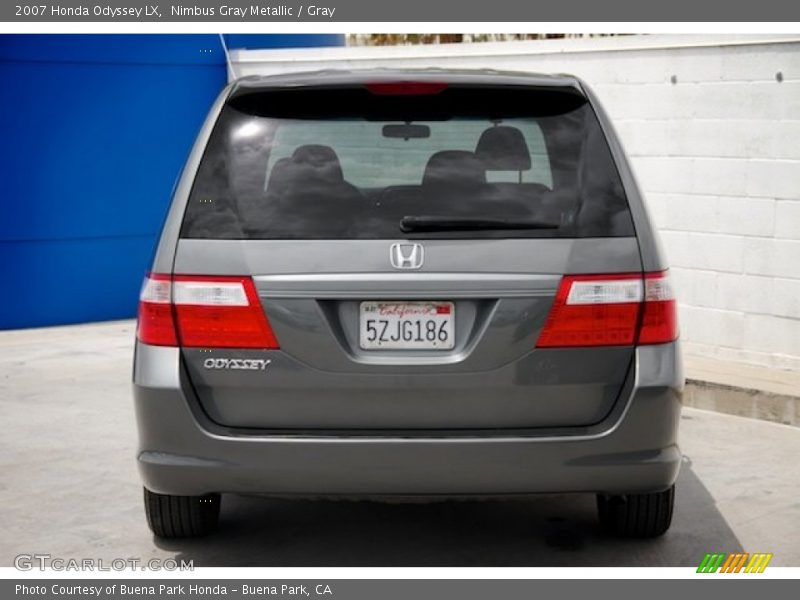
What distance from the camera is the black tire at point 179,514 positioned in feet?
16.9

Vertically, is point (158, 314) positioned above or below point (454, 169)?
below

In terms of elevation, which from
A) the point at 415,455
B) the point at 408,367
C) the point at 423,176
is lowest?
the point at 415,455

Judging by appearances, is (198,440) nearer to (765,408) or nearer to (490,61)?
(765,408)

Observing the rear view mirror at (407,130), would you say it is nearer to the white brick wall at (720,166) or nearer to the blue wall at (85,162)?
the white brick wall at (720,166)

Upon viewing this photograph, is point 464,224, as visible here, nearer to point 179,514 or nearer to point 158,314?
point 158,314

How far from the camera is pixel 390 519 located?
5648 mm

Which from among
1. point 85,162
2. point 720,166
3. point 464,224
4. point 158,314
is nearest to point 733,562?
point 464,224

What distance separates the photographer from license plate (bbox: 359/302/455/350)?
14.5ft

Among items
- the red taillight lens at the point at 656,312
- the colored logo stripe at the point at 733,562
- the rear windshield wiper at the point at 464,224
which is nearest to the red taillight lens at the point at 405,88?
the rear windshield wiper at the point at 464,224

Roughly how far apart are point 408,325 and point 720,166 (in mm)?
5133

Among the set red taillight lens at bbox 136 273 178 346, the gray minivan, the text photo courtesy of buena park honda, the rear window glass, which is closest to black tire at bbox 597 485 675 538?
the text photo courtesy of buena park honda

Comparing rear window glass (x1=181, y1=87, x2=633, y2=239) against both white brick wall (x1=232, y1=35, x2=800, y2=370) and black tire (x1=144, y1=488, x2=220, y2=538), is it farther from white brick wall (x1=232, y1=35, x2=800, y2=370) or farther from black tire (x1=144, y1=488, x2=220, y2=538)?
white brick wall (x1=232, y1=35, x2=800, y2=370)

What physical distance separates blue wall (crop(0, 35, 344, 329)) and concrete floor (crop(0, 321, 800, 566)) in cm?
374
